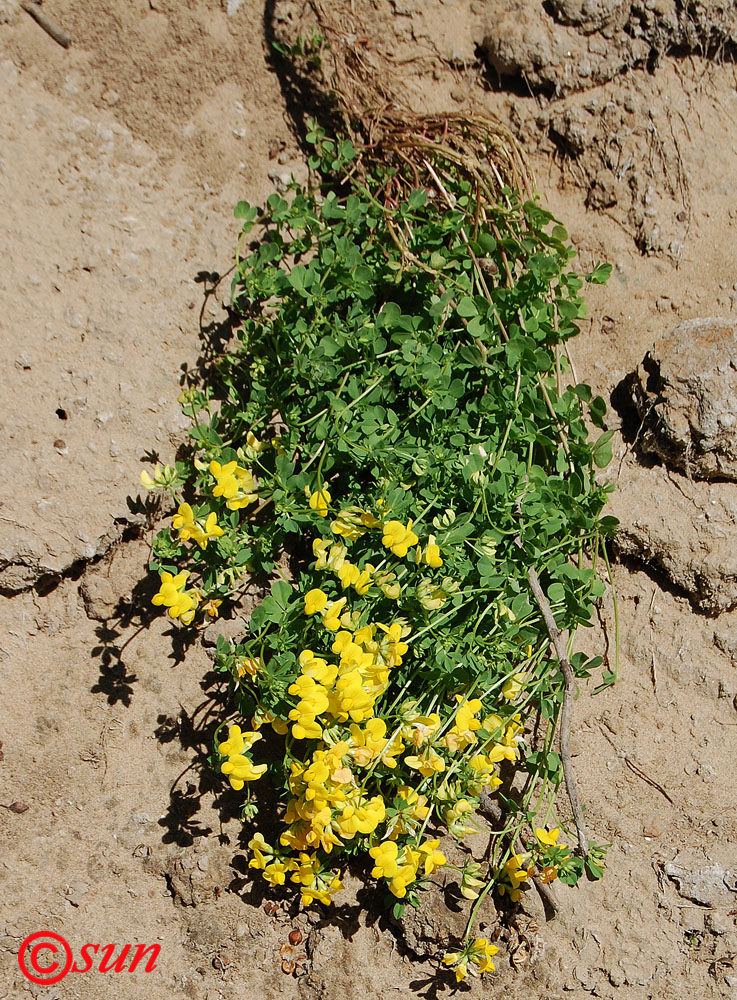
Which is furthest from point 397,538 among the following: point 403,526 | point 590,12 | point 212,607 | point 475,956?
point 590,12

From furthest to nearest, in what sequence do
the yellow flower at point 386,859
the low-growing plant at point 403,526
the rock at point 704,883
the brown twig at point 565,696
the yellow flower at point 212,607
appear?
1. the rock at point 704,883
2. the yellow flower at point 212,607
3. the brown twig at point 565,696
4. the low-growing plant at point 403,526
5. the yellow flower at point 386,859

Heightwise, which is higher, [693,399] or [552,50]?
[552,50]

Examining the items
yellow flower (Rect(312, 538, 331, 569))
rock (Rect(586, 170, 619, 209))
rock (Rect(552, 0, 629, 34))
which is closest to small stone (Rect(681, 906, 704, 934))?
yellow flower (Rect(312, 538, 331, 569))

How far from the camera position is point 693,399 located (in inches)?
113

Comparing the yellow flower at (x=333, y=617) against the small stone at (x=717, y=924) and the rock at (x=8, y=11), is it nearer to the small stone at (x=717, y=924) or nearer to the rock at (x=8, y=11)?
the small stone at (x=717, y=924)

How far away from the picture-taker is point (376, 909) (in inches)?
113

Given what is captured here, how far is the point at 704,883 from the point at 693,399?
5.59 feet

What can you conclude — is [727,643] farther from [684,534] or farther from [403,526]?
[403,526]

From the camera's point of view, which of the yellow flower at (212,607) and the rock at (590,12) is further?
the rock at (590,12)

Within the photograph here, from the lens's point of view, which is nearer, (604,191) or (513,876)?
(513,876)

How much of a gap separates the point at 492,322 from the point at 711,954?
231 centimetres

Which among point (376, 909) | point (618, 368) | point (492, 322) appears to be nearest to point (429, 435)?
point (492, 322)

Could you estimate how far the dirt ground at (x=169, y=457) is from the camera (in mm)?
2834

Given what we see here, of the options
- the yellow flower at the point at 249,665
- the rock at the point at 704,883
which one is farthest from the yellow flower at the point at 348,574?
the rock at the point at 704,883
